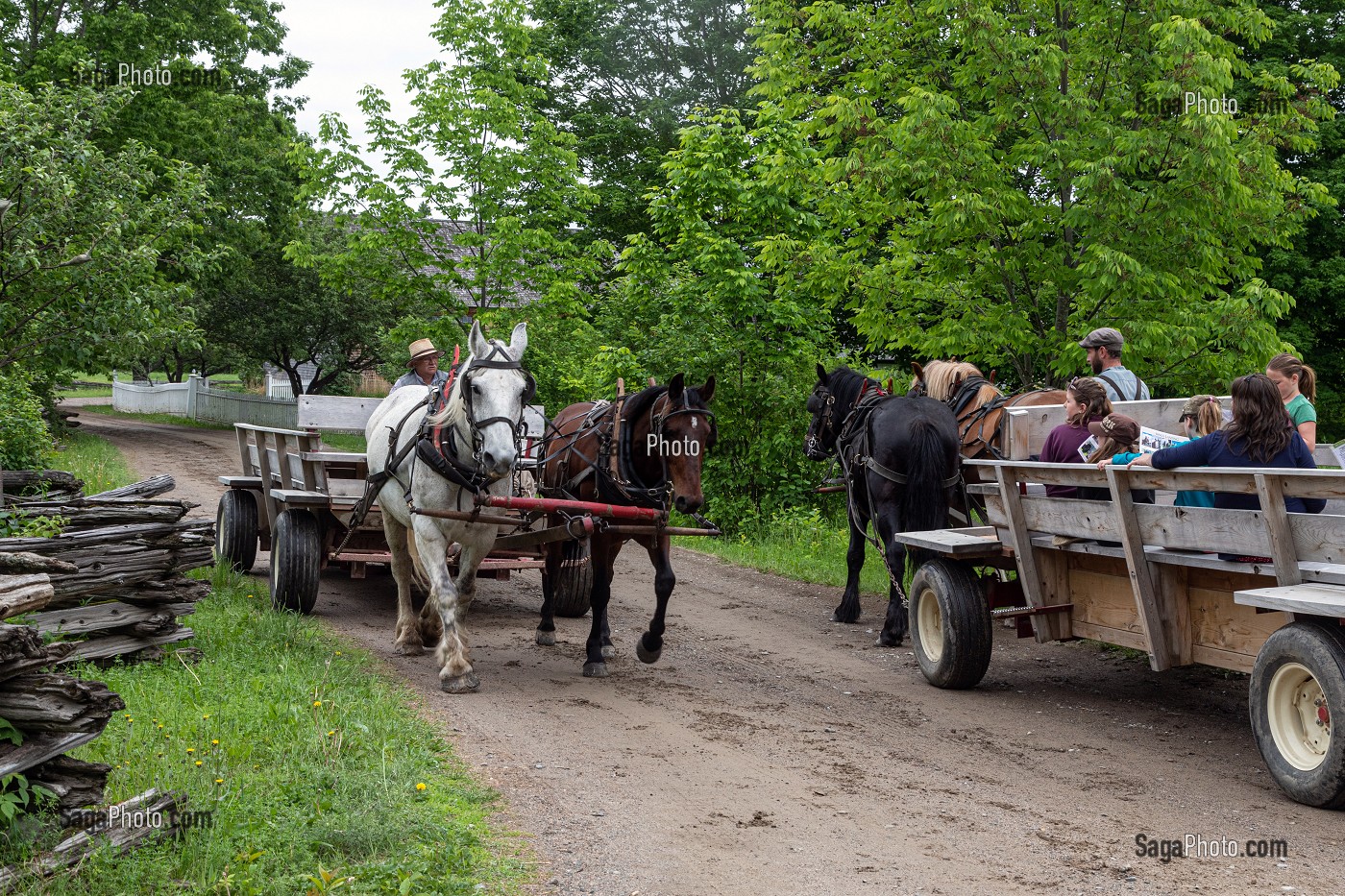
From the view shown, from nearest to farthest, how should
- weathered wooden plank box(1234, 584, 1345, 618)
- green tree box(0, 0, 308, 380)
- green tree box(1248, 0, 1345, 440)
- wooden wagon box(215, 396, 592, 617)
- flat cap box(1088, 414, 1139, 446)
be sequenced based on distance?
weathered wooden plank box(1234, 584, 1345, 618)
flat cap box(1088, 414, 1139, 446)
wooden wagon box(215, 396, 592, 617)
green tree box(1248, 0, 1345, 440)
green tree box(0, 0, 308, 380)

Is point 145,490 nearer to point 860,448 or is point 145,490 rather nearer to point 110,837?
point 110,837

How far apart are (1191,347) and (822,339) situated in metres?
5.88

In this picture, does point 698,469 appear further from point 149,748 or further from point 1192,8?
point 1192,8

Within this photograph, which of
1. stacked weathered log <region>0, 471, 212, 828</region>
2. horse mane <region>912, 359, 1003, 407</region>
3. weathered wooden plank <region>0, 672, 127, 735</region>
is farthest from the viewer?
horse mane <region>912, 359, 1003, 407</region>

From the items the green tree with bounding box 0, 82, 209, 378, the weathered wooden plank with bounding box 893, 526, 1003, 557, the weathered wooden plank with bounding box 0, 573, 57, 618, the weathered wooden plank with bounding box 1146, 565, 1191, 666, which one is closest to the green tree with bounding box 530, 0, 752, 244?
the green tree with bounding box 0, 82, 209, 378

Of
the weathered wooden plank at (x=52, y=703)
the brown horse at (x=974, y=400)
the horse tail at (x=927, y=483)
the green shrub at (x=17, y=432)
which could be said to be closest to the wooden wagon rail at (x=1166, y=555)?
the horse tail at (x=927, y=483)

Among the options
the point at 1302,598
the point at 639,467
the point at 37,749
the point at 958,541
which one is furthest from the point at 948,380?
the point at 37,749

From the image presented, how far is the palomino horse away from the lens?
752 centimetres

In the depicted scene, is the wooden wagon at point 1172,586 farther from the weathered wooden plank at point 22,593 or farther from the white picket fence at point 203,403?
the white picket fence at point 203,403

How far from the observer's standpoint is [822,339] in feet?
53.1

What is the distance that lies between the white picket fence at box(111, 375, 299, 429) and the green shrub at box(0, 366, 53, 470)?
21.8 metres

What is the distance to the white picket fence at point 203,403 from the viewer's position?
119ft

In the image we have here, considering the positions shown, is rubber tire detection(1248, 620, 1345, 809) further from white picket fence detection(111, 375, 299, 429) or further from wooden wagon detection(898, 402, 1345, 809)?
white picket fence detection(111, 375, 299, 429)

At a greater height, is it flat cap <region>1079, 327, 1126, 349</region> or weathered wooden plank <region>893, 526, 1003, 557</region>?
flat cap <region>1079, 327, 1126, 349</region>
